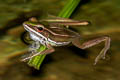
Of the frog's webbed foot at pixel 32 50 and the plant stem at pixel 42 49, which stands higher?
the plant stem at pixel 42 49

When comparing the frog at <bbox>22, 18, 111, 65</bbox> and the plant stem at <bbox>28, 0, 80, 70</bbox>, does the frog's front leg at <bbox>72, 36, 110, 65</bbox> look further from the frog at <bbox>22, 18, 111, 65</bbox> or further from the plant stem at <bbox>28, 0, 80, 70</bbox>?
the plant stem at <bbox>28, 0, 80, 70</bbox>

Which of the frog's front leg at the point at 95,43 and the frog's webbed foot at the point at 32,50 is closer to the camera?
the frog's webbed foot at the point at 32,50

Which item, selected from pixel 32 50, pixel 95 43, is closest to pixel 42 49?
pixel 32 50

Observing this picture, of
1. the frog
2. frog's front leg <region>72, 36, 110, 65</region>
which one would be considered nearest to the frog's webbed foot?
the frog

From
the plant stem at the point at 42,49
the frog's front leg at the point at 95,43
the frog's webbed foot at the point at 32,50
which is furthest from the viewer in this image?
the frog's front leg at the point at 95,43

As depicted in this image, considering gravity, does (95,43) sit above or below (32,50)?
above

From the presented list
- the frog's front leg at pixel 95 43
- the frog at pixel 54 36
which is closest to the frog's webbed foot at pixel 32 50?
the frog at pixel 54 36

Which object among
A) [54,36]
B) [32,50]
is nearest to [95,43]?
[54,36]

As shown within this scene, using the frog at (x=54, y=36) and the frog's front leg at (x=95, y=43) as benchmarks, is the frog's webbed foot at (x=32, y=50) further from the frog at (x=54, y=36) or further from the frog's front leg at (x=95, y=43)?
the frog's front leg at (x=95, y=43)

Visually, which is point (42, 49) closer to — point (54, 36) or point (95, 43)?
point (54, 36)

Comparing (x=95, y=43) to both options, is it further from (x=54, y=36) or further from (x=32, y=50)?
(x=32, y=50)

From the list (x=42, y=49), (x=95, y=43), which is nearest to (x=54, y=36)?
(x=42, y=49)

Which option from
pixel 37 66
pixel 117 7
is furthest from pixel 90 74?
pixel 117 7

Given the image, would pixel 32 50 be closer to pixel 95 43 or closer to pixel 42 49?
pixel 42 49
